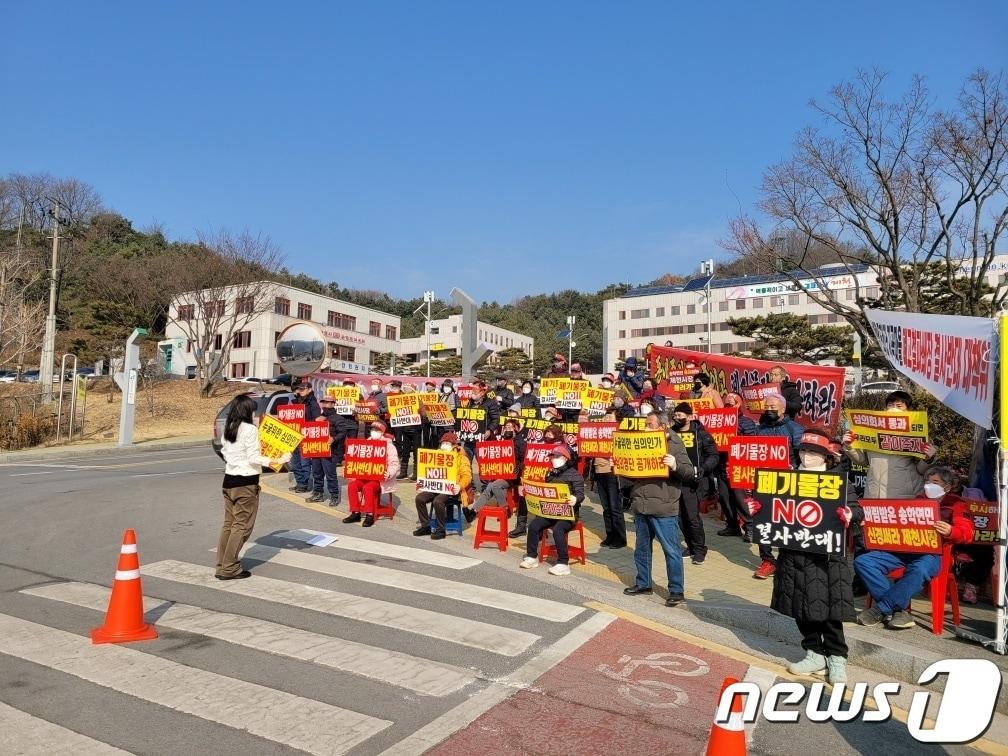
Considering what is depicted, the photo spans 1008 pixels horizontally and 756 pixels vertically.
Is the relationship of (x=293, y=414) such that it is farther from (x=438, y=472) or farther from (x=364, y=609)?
(x=364, y=609)

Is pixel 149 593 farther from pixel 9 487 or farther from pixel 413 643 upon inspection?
pixel 9 487

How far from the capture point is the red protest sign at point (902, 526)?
21.9ft

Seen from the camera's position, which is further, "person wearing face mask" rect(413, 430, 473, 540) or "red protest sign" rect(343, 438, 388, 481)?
"red protest sign" rect(343, 438, 388, 481)

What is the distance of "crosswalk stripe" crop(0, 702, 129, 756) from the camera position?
421 cm

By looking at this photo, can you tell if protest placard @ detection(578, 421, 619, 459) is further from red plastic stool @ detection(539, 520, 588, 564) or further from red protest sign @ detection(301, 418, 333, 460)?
red protest sign @ detection(301, 418, 333, 460)

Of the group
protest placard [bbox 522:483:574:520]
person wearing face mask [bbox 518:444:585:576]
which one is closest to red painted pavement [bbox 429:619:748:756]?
person wearing face mask [bbox 518:444:585:576]

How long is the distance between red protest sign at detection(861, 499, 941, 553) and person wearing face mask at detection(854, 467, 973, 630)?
0.08 metres

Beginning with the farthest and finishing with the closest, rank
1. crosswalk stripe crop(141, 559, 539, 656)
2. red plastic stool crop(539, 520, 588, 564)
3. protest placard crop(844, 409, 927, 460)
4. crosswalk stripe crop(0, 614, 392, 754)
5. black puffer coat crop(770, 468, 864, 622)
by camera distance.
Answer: red plastic stool crop(539, 520, 588, 564)
protest placard crop(844, 409, 927, 460)
crosswalk stripe crop(141, 559, 539, 656)
black puffer coat crop(770, 468, 864, 622)
crosswalk stripe crop(0, 614, 392, 754)

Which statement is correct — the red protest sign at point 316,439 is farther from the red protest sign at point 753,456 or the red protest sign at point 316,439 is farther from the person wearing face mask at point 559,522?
the red protest sign at point 753,456

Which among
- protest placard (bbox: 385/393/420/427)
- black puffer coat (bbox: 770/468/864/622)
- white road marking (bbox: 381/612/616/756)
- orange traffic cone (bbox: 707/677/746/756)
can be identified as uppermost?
protest placard (bbox: 385/393/420/427)

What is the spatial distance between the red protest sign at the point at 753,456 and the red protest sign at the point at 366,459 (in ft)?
15.5

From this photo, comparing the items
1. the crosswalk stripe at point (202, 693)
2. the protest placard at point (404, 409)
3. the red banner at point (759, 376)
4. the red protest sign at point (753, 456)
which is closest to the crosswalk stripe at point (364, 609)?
the crosswalk stripe at point (202, 693)

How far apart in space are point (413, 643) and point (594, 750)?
2.18 metres

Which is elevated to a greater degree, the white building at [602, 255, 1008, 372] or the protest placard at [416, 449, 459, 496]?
the white building at [602, 255, 1008, 372]
